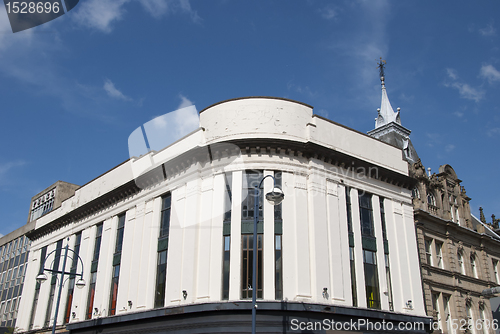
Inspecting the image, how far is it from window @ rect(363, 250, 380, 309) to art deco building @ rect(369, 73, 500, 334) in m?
Answer: 6.32

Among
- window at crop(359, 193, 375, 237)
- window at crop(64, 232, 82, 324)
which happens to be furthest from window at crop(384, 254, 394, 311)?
window at crop(64, 232, 82, 324)

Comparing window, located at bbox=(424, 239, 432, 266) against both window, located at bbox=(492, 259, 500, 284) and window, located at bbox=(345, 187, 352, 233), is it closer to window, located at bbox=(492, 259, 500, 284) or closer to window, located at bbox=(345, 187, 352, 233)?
window, located at bbox=(492, 259, 500, 284)

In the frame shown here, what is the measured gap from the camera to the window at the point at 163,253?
83.9 feet

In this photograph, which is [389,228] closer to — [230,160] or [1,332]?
[230,160]

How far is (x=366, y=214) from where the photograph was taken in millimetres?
27266

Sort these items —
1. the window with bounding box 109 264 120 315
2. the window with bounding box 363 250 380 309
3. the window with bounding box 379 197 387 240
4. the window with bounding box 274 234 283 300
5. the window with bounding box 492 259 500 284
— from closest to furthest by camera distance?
the window with bounding box 274 234 283 300
the window with bounding box 363 250 380 309
the window with bounding box 379 197 387 240
the window with bounding box 109 264 120 315
the window with bounding box 492 259 500 284

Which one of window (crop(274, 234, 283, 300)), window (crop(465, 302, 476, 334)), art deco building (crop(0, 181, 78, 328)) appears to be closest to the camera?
window (crop(274, 234, 283, 300))

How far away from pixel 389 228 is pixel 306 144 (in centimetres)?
765

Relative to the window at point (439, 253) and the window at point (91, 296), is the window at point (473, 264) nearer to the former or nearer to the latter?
the window at point (439, 253)

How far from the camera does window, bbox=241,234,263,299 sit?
22.4 metres

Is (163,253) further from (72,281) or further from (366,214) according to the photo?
(366,214)

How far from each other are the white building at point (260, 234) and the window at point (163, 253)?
76 mm

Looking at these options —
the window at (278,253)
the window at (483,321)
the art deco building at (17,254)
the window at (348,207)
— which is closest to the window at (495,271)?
the window at (483,321)

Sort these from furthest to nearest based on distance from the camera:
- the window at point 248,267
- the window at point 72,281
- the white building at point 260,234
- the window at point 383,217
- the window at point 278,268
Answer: the window at point 72,281 → the window at point 383,217 → the white building at point 260,234 → the window at point 248,267 → the window at point 278,268
